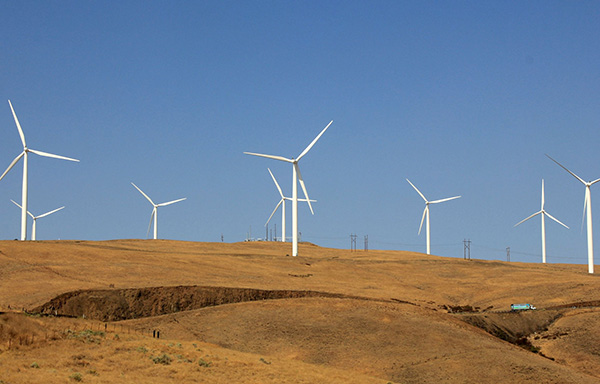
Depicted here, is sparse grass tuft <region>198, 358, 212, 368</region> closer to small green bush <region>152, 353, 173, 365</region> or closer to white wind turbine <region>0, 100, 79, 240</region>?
small green bush <region>152, 353, 173, 365</region>

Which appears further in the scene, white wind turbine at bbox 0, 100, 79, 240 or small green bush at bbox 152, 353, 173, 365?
white wind turbine at bbox 0, 100, 79, 240

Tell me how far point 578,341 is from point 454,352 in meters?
14.5

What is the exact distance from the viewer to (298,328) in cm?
5603

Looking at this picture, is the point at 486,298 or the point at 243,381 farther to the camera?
the point at 486,298

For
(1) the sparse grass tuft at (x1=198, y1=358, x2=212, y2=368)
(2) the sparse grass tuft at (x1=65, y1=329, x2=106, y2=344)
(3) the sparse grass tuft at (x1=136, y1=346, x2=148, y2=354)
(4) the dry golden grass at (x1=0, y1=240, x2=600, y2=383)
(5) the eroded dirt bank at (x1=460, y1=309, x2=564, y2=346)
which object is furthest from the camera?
(5) the eroded dirt bank at (x1=460, y1=309, x2=564, y2=346)

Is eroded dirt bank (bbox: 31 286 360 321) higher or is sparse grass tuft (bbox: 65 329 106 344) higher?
eroded dirt bank (bbox: 31 286 360 321)

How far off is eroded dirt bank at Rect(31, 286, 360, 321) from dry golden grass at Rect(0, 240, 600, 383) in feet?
7.82

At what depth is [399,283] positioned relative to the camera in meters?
90.2

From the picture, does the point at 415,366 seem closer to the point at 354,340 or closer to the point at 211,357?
the point at 354,340

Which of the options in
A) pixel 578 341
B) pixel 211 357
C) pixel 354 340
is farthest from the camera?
pixel 578 341

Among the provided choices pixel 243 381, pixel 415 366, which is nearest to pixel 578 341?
pixel 415 366

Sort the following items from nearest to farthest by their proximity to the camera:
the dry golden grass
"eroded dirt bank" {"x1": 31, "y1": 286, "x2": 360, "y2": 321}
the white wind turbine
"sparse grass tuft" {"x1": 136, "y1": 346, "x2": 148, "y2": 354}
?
1. the dry golden grass
2. "sparse grass tuft" {"x1": 136, "y1": 346, "x2": 148, "y2": 354}
3. "eroded dirt bank" {"x1": 31, "y1": 286, "x2": 360, "y2": 321}
4. the white wind turbine

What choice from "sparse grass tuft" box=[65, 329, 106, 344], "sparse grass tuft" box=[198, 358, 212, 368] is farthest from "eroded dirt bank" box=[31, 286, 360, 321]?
"sparse grass tuft" box=[198, 358, 212, 368]

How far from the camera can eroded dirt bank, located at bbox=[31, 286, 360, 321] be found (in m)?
58.8
